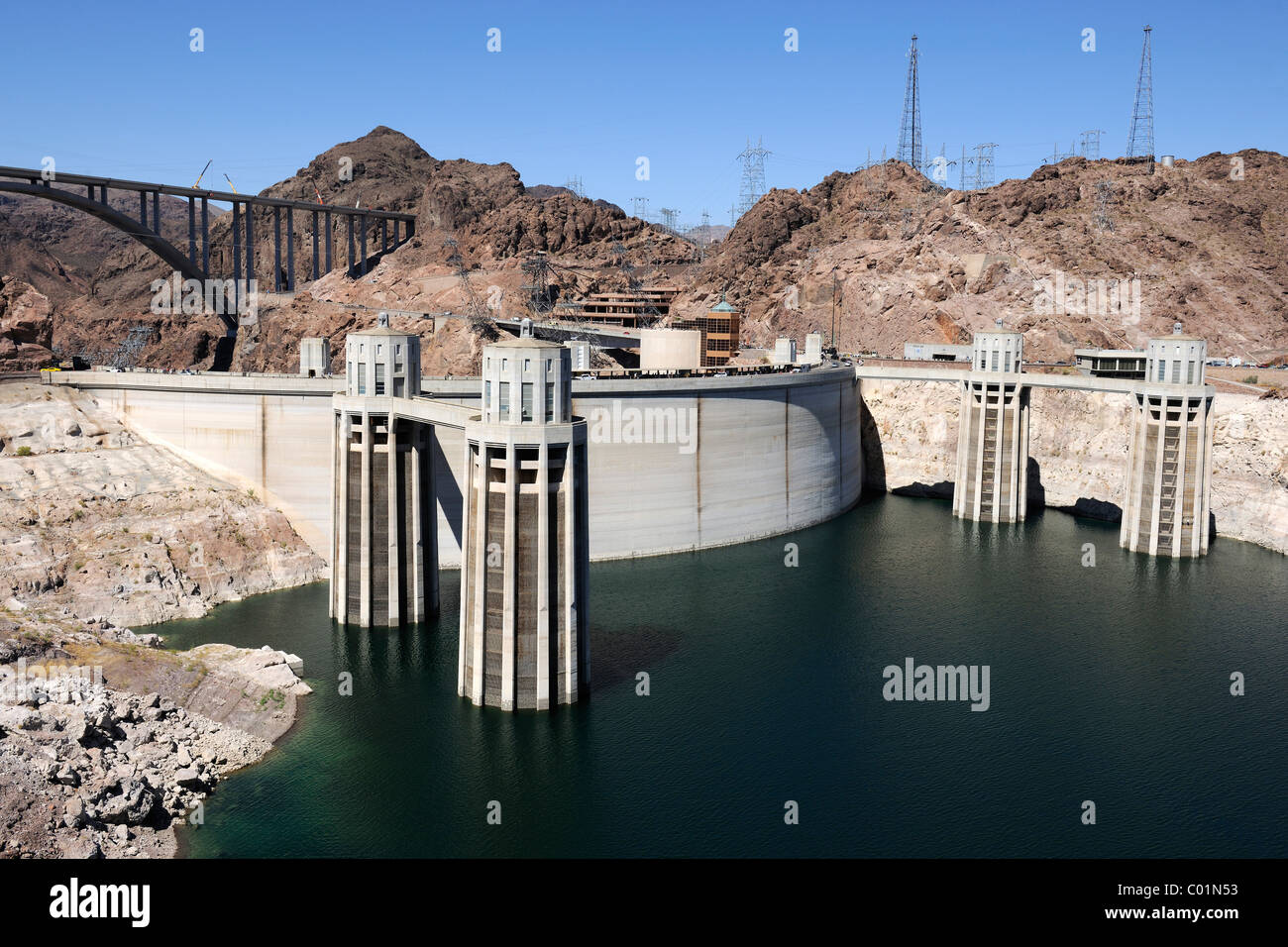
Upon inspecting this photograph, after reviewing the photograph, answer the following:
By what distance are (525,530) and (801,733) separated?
14.8 metres

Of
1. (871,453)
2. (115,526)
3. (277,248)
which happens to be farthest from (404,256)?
(115,526)

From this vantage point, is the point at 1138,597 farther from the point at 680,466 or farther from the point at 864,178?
the point at 864,178

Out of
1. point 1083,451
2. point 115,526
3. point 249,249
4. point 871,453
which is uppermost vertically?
point 249,249

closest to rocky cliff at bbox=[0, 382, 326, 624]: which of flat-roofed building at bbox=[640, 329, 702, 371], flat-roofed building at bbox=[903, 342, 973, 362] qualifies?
flat-roofed building at bbox=[640, 329, 702, 371]

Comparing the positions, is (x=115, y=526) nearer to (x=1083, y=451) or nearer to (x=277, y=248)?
(x=1083, y=451)

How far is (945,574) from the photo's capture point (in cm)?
7469

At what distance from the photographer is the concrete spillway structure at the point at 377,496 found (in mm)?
59594

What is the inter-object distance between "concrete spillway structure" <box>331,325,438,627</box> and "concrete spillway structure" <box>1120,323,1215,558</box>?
5285 cm

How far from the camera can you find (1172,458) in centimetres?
8100

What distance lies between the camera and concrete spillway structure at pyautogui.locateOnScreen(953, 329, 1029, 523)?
94.1 m

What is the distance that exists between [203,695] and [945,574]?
4797 centimetres

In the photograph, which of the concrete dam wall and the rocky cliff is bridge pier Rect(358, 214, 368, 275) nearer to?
the concrete dam wall

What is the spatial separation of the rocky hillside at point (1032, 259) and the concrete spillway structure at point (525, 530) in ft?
A: 279

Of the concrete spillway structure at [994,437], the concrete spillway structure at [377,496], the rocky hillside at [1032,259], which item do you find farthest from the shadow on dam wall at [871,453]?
the concrete spillway structure at [377,496]
